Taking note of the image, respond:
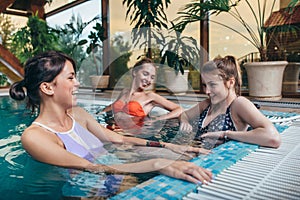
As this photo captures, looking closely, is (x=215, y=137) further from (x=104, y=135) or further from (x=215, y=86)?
(x=104, y=135)

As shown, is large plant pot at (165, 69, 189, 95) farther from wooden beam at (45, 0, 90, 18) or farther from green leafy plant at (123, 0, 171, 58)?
wooden beam at (45, 0, 90, 18)

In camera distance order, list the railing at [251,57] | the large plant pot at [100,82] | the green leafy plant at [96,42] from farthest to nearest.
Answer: the green leafy plant at [96,42] < the large plant pot at [100,82] < the railing at [251,57]

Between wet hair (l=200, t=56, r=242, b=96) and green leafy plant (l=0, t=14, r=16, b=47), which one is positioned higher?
green leafy plant (l=0, t=14, r=16, b=47)

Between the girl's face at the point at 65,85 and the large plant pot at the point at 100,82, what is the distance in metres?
6.84

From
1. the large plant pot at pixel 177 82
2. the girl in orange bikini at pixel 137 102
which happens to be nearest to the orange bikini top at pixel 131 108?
the girl in orange bikini at pixel 137 102

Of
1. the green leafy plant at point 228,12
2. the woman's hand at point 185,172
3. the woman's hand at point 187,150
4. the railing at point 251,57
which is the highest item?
the green leafy plant at point 228,12

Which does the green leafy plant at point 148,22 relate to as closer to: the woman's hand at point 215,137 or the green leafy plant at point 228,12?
the green leafy plant at point 228,12

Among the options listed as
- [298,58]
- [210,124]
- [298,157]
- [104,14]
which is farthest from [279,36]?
[104,14]

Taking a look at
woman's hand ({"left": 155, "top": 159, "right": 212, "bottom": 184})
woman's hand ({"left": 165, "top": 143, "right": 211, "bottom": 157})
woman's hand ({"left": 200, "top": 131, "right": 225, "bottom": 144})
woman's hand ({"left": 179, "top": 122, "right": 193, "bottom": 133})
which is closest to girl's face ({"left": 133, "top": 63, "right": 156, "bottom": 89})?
woman's hand ({"left": 179, "top": 122, "right": 193, "bottom": 133})

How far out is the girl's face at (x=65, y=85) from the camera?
170 centimetres

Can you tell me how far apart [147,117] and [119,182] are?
225cm

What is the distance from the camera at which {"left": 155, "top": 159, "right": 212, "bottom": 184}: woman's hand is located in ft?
4.35

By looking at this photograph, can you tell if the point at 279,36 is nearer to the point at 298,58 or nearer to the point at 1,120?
the point at 298,58

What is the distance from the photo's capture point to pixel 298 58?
5.45m
